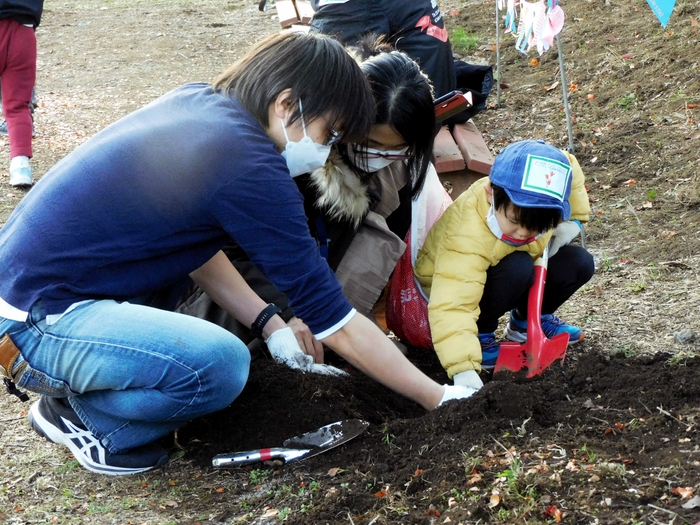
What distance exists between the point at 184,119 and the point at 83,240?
1.47ft

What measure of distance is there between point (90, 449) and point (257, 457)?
0.54m

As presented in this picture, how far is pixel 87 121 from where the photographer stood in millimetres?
6676

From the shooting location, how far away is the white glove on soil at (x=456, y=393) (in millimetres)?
2533

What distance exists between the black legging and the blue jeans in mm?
1005

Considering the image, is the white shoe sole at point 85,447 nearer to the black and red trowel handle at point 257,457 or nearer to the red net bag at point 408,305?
the black and red trowel handle at point 257,457

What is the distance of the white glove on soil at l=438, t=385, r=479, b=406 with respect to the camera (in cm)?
253

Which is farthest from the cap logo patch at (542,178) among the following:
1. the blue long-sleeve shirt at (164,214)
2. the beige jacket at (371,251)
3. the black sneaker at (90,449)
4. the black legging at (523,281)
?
the black sneaker at (90,449)

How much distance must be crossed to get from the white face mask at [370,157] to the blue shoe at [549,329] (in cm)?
90

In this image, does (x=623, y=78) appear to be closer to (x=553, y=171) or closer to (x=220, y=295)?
(x=553, y=171)

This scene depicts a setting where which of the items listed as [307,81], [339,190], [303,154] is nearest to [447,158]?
[339,190]

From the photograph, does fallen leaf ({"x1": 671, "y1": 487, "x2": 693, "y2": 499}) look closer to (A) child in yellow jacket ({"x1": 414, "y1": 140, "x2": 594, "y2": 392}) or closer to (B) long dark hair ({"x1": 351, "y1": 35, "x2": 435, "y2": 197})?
(A) child in yellow jacket ({"x1": 414, "y1": 140, "x2": 594, "y2": 392})

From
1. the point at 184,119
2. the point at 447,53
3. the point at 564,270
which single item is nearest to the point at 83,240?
the point at 184,119

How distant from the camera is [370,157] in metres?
2.79

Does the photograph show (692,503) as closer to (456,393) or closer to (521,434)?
(521,434)
